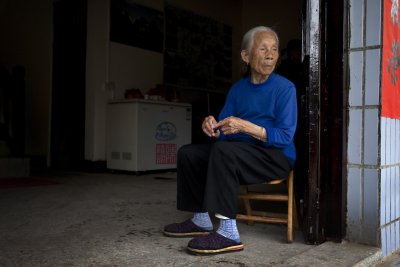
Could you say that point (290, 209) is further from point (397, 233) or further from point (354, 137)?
point (397, 233)

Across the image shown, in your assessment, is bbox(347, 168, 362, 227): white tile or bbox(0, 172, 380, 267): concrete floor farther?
bbox(347, 168, 362, 227): white tile

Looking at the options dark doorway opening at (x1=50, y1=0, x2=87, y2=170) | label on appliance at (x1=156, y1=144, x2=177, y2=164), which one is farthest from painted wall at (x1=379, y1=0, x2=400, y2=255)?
dark doorway opening at (x1=50, y1=0, x2=87, y2=170)

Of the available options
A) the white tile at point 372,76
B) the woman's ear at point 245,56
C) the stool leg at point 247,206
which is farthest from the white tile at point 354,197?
the woman's ear at point 245,56

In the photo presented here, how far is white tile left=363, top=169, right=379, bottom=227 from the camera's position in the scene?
75.6 inches

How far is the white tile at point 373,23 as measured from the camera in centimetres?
192

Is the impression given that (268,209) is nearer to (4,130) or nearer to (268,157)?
(268,157)

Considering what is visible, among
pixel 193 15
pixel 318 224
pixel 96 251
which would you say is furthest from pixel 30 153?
pixel 318 224

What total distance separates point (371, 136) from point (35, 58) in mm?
5582

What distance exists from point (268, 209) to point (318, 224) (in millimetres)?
861

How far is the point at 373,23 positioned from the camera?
6.34 feet

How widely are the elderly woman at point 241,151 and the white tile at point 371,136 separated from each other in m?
0.34

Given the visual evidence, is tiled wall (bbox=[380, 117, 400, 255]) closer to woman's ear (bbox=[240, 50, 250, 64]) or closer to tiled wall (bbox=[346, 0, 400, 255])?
tiled wall (bbox=[346, 0, 400, 255])

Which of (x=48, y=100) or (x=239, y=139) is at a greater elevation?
(x=48, y=100)

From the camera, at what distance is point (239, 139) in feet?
6.93
